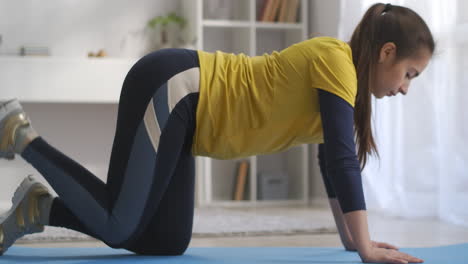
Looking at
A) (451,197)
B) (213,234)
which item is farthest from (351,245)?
(451,197)

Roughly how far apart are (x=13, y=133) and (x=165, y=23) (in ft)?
9.24

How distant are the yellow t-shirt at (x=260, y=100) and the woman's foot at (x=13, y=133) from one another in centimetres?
45

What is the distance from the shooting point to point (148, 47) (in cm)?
459

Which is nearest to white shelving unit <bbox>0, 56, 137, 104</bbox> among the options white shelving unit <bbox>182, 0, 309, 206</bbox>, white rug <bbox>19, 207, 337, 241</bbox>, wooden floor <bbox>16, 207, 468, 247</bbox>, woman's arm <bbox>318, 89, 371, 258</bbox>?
white shelving unit <bbox>182, 0, 309, 206</bbox>

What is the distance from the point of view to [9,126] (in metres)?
1.72

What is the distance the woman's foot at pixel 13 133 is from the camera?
5.65 feet

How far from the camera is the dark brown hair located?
1.67 m

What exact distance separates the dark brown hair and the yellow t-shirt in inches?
1.7

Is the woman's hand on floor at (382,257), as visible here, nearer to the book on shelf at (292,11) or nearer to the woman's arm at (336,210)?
the woman's arm at (336,210)

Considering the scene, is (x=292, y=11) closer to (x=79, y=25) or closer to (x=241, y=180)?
(x=241, y=180)

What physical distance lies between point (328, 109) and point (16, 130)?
822 millimetres

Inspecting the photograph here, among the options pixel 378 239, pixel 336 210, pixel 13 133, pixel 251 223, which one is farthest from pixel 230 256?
pixel 251 223

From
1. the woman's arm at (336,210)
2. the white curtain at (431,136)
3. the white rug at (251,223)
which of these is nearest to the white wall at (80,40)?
the white rug at (251,223)

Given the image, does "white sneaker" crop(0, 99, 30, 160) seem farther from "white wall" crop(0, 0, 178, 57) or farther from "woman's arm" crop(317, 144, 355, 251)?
"white wall" crop(0, 0, 178, 57)
